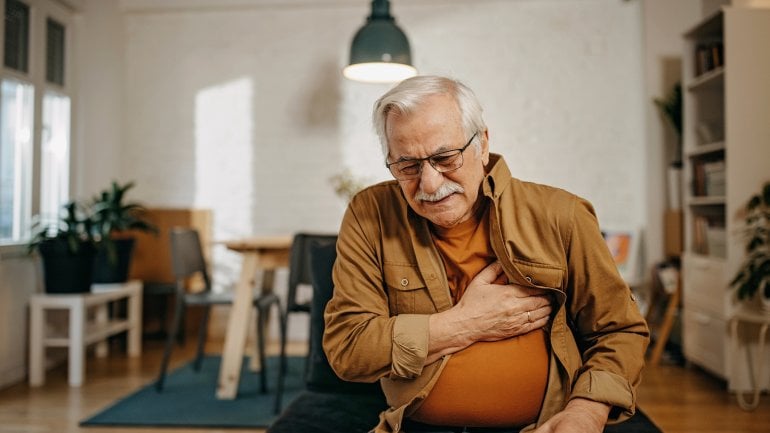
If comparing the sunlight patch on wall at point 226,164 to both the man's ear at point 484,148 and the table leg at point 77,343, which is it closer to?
the table leg at point 77,343

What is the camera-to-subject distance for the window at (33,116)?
4.05 meters

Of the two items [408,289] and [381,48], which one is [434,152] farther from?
[381,48]

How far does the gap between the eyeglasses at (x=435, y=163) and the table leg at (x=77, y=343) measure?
310cm

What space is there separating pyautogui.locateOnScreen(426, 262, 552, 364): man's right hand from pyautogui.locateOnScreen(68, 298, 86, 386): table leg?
3091mm

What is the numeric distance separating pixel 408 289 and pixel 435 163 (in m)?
0.30

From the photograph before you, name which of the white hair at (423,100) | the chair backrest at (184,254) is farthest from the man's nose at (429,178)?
the chair backrest at (184,254)

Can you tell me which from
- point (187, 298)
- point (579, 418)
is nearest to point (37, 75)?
point (187, 298)

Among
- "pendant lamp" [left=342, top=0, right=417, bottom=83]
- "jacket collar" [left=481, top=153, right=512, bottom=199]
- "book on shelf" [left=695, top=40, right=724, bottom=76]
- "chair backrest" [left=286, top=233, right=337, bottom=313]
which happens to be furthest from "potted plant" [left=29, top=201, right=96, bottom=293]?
"book on shelf" [left=695, top=40, right=724, bottom=76]

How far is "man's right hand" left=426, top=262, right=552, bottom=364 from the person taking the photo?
1.43m

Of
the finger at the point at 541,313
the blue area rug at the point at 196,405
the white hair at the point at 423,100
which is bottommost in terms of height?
the blue area rug at the point at 196,405

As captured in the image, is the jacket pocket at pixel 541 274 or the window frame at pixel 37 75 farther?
the window frame at pixel 37 75

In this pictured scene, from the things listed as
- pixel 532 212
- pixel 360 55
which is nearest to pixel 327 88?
pixel 360 55

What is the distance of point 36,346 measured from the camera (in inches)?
152

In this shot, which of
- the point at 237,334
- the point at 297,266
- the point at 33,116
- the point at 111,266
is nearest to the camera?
the point at 297,266
